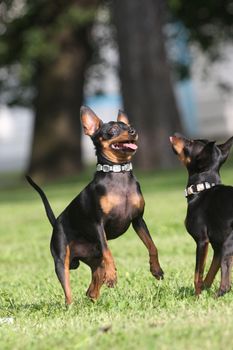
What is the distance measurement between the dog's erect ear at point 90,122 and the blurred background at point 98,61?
19.3 m

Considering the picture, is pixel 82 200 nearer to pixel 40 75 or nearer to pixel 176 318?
pixel 176 318

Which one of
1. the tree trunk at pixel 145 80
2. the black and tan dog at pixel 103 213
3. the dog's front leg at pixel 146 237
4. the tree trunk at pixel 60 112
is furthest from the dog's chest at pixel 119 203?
the tree trunk at pixel 60 112

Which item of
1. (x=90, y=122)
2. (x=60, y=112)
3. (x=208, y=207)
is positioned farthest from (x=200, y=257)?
(x=60, y=112)

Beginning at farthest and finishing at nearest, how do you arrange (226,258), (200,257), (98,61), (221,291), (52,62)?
1. (98,61)
2. (52,62)
3. (200,257)
4. (221,291)
5. (226,258)

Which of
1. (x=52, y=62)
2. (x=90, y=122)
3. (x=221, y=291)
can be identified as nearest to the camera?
(x=221, y=291)

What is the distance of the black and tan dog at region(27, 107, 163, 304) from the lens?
7.06 meters

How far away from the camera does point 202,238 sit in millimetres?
7016

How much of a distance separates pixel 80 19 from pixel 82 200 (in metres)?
23.0

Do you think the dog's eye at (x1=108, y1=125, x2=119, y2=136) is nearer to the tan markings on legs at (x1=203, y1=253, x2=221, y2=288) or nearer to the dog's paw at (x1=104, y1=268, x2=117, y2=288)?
the dog's paw at (x1=104, y1=268, x2=117, y2=288)

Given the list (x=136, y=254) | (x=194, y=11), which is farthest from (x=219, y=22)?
(x=136, y=254)

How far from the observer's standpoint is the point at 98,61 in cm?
3575

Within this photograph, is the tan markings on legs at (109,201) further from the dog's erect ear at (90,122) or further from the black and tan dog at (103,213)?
the dog's erect ear at (90,122)

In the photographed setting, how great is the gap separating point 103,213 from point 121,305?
68 cm

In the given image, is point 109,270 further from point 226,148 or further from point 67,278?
point 226,148
